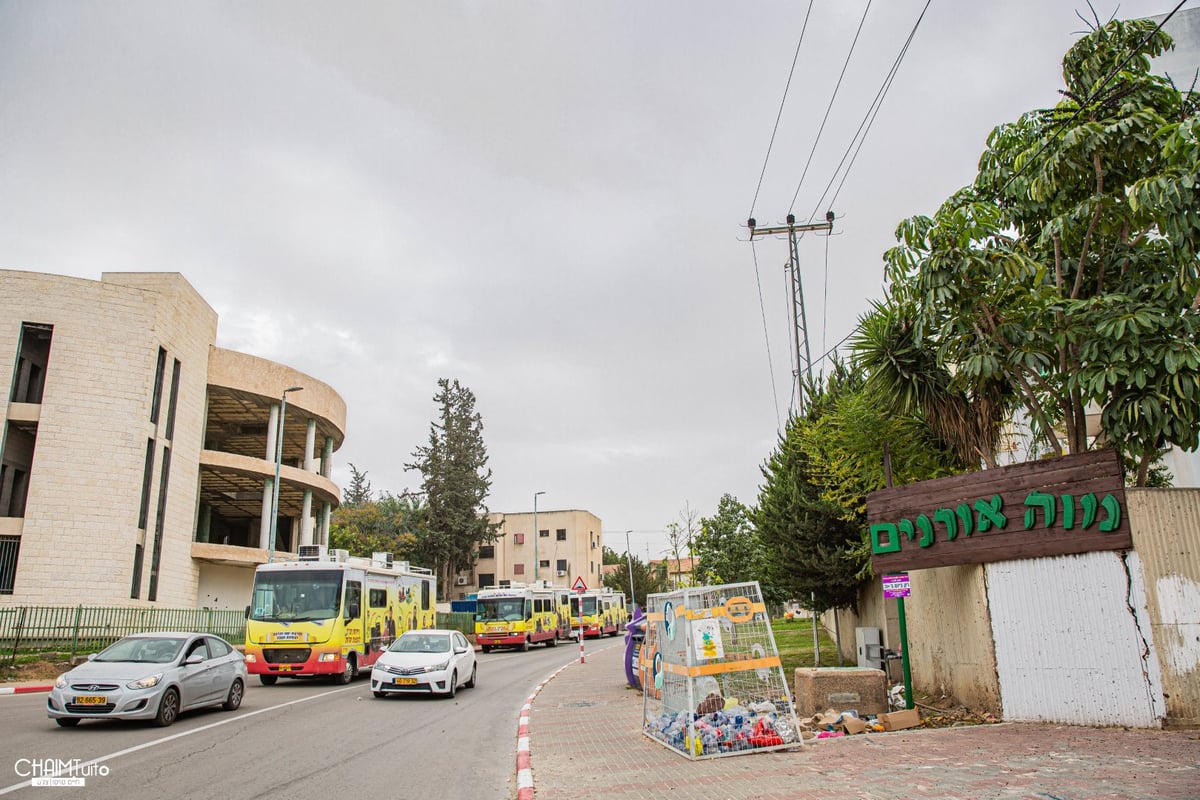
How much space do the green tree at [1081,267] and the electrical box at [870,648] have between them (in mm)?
5007

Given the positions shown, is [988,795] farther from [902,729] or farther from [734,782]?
[902,729]

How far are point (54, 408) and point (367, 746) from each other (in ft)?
82.7

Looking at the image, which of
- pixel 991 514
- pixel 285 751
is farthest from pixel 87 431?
pixel 991 514

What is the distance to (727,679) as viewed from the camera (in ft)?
31.5

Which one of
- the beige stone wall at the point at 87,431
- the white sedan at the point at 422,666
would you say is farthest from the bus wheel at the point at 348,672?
the beige stone wall at the point at 87,431

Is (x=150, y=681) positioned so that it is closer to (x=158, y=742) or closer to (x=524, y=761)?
(x=158, y=742)

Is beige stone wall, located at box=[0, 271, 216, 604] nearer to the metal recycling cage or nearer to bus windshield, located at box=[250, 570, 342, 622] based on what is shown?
bus windshield, located at box=[250, 570, 342, 622]

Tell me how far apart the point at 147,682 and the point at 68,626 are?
52.0 feet

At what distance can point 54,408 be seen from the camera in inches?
1137

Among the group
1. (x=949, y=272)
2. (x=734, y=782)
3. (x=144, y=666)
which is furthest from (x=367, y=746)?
(x=949, y=272)

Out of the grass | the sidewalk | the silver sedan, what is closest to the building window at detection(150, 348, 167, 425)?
the silver sedan

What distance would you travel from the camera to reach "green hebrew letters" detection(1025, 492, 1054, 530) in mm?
10789

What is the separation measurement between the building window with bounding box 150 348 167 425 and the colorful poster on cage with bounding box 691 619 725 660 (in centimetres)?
2923

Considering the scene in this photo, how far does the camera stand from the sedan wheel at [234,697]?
1414 cm
